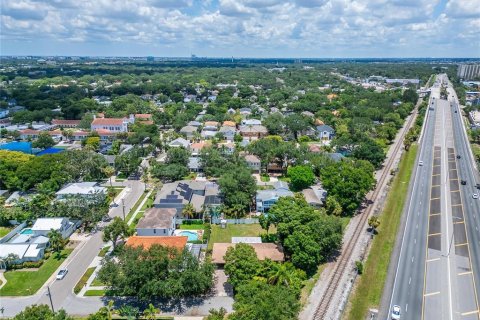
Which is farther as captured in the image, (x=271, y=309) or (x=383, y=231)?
(x=383, y=231)

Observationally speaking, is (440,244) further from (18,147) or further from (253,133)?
(18,147)

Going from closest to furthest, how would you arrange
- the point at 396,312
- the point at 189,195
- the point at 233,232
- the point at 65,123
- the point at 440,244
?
1. the point at 396,312
2. the point at 440,244
3. the point at 233,232
4. the point at 189,195
5. the point at 65,123

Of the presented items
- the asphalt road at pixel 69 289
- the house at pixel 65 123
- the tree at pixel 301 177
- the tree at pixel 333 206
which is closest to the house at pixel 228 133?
the tree at pixel 301 177

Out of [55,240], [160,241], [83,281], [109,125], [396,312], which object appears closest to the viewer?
[396,312]

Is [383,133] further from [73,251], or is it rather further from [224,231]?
[73,251]

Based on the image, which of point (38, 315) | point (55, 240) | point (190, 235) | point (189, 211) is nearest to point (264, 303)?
point (38, 315)

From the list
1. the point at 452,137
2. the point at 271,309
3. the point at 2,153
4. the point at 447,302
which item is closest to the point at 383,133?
the point at 452,137

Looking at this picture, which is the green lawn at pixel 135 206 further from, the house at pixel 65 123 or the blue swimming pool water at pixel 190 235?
the house at pixel 65 123
